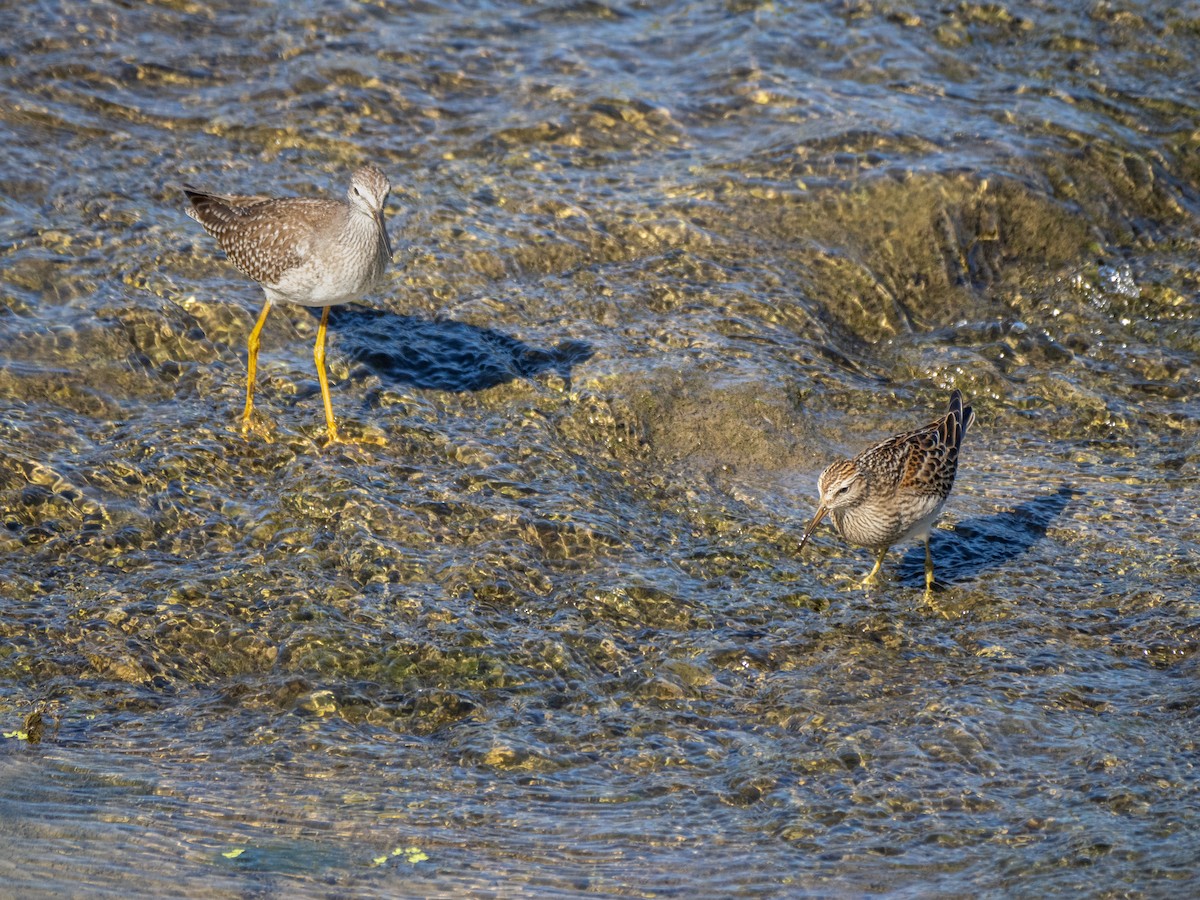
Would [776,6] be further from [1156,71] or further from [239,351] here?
[239,351]

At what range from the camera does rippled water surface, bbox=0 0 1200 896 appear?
19.5 feet

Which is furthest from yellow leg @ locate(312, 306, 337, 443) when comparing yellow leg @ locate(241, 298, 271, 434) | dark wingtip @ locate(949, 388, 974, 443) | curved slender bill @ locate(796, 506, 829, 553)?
dark wingtip @ locate(949, 388, 974, 443)

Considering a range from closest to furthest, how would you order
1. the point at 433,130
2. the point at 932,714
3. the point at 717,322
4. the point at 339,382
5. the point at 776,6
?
the point at 932,714 → the point at 339,382 → the point at 717,322 → the point at 433,130 → the point at 776,6

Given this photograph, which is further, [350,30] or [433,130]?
[350,30]

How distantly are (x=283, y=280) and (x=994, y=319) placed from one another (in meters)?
5.41

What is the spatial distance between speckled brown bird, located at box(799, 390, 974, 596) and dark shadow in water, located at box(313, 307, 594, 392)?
2.28 metres

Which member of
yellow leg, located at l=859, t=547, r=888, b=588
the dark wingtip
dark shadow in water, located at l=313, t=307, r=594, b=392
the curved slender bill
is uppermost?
the dark wingtip

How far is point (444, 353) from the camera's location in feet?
30.8

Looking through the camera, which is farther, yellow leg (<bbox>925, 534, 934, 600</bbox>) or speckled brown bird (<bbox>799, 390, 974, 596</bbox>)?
yellow leg (<bbox>925, 534, 934, 600</bbox>)

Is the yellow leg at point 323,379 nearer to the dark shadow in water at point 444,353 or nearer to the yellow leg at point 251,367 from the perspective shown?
the yellow leg at point 251,367

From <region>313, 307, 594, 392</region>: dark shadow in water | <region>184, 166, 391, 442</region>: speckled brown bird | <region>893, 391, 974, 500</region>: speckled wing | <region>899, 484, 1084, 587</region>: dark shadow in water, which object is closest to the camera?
<region>893, 391, 974, 500</region>: speckled wing

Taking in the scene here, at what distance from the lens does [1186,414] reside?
950 cm

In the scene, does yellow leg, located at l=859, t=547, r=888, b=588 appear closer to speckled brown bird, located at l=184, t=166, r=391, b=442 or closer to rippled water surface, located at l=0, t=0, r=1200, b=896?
rippled water surface, located at l=0, t=0, r=1200, b=896

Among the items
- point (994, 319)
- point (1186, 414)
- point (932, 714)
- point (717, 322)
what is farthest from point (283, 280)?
point (1186, 414)
